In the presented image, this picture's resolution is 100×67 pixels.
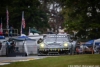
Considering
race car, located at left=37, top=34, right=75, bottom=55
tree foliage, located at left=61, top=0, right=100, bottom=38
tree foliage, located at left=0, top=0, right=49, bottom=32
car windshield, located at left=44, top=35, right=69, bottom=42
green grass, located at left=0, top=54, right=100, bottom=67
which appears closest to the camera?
green grass, located at left=0, top=54, right=100, bottom=67

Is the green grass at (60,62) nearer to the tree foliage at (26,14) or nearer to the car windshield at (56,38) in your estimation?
the car windshield at (56,38)

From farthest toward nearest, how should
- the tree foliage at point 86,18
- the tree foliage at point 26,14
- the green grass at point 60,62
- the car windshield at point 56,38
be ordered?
1. the tree foliage at point 26,14
2. the tree foliage at point 86,18
3. the car windshield at point 56,38
4. the green grass at point 60,62

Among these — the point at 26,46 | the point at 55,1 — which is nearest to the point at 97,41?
the point at 26,46

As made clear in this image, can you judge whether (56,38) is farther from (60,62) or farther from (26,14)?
(26,14)

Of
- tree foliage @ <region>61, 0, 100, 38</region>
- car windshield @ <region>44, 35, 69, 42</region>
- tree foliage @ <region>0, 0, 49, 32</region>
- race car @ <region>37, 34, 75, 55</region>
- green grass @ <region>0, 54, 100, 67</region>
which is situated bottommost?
green grass @ <region>0, 54, 100, 67</region>

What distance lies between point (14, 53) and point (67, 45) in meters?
6.72

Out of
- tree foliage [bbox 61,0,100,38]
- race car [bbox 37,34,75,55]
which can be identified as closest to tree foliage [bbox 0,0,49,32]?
tree foliage [bbox 61,0,100,38]

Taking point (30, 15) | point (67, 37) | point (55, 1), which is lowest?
point (67, 37)

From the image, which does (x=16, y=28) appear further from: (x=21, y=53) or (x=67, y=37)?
(x=67, y=37)

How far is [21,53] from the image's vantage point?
2716 cm

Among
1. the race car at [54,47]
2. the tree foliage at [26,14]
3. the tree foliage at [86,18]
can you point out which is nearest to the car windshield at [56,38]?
the race car at [54,47]

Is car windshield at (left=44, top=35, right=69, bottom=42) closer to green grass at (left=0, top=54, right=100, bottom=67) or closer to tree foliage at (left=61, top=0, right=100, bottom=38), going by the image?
tree foliage at (left=61, top=0, right=100, bottom=38)

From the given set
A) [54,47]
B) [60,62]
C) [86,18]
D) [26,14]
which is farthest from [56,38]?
[26,14]

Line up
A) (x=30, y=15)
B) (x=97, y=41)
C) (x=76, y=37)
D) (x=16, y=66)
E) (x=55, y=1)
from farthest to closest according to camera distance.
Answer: (x=55, y=1)
(x=30, y=15)
(x=76, y=37)
(x=97, y=41)
(x=16, y=66)
